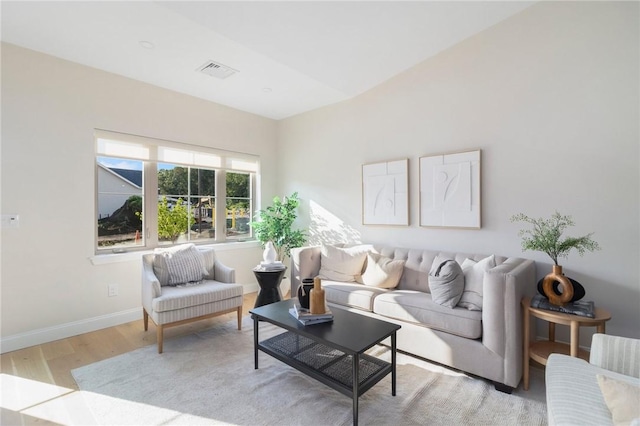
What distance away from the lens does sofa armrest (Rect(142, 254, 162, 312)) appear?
9.18 feet

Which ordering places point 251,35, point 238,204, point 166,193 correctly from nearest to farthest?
point 251,35, point 166,193, point 238,204

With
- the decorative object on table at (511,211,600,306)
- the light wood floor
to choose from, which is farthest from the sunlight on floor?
the decorative object on table at (511,211,600,306)

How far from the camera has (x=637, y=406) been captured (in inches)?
42.6

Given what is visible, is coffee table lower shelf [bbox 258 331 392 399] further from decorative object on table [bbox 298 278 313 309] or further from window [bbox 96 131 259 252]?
window [bbox 96 131 259 252]

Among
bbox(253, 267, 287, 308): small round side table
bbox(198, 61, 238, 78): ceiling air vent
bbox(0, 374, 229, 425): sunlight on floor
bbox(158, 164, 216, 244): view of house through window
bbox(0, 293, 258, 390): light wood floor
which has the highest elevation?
bbox(198, 61, 238, 78): ceiling air vent

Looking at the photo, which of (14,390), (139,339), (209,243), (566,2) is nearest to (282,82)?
(209,243)

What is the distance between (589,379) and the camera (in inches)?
55.1

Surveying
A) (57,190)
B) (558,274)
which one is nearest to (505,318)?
(558,274)

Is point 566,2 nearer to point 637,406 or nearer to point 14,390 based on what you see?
point 637,406

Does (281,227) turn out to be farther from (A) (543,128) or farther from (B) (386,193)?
(A) (543,128)

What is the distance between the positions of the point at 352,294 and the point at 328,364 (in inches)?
38.3

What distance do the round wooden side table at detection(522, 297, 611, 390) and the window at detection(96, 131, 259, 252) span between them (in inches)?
149

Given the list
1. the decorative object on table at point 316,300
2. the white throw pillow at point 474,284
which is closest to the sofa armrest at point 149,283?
the decorative object on table at point 316,300

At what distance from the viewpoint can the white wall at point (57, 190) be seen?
9.08 feet
